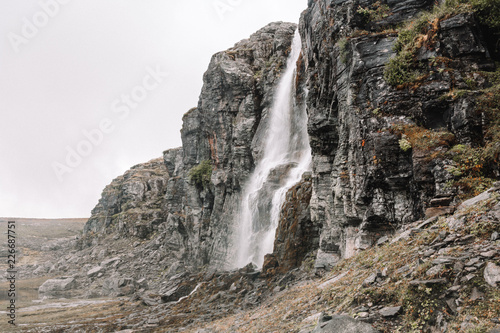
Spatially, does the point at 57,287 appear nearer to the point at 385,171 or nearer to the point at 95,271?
the point at 95,271

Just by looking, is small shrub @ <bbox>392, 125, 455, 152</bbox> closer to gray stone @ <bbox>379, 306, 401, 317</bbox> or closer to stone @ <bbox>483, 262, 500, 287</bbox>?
stone @ <bbox>483, 262, 500, 287</bbox>

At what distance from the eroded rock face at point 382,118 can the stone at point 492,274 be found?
159 inches

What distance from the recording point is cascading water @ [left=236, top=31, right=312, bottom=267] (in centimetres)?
2708

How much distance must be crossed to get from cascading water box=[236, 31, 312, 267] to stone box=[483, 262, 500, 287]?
21274 mm

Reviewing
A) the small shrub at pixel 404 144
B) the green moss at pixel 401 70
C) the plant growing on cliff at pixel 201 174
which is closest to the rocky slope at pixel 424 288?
the small shrub at pixel 404 144

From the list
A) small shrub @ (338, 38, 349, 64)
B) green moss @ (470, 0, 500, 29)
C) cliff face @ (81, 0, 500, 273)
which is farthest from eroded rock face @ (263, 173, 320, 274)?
green moss @ (470, 0, 500, 29)

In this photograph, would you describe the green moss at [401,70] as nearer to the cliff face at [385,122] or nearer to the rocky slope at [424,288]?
the cliff face at [385,122]

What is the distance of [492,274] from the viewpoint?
4.23m

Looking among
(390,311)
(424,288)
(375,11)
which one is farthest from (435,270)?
(375,11)

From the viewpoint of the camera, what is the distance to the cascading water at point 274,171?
1066 inches

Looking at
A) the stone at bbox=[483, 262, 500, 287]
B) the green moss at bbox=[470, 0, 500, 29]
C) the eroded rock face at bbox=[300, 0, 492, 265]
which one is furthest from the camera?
the green moss at bbox=[470, 0, 500, 29]

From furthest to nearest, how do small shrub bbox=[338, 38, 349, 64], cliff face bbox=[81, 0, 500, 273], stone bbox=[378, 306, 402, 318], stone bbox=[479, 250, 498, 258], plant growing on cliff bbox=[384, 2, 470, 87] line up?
small shrub bbox=[338, 38, 349, 64] < plant growing on cliff bbox=[384, 2, 470, 87] < cliff face bbox=[81, 0, 500, 273] < stone bbox=[378, 306, 402, 318] < stone bbox=[479, 250, 498, 258]

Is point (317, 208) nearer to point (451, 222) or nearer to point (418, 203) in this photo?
point (418, 203)

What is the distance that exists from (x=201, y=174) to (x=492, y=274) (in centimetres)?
4114
